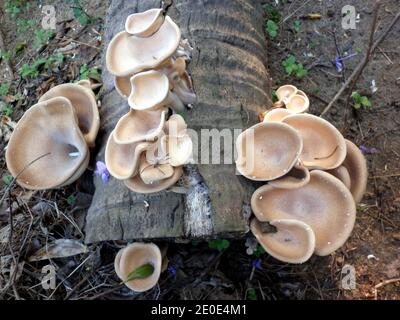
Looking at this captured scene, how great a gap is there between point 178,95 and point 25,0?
377 cm

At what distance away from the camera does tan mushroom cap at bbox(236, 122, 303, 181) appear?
2.74 meters

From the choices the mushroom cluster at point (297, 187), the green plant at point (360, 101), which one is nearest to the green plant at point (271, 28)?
the green plant at point (360, 101)

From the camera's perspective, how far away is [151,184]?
264 centimetres

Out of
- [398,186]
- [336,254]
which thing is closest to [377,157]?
[398,186]

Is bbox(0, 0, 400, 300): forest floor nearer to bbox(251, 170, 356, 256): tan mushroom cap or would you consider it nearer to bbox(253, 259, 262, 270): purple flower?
bbox(253, 259, 262, 270): purple flower

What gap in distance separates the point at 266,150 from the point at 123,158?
0.99 meters

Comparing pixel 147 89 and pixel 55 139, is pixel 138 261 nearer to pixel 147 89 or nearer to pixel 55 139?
pixel 55 139

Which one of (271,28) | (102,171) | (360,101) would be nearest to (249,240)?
(102,171)

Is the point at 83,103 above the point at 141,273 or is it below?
above

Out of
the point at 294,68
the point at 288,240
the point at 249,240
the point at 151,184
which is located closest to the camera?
the point at 151,184

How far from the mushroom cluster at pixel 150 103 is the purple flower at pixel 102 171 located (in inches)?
10.6

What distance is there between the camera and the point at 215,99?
3002mm

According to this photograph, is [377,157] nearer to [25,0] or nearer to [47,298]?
[47,298]

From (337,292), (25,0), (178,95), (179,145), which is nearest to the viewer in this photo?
(179,145)
